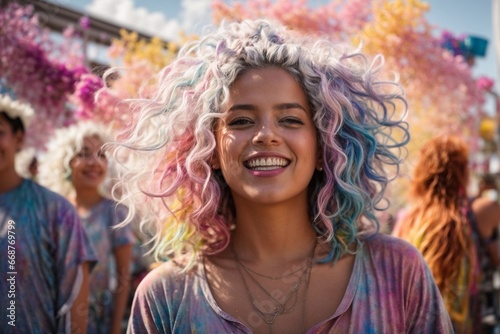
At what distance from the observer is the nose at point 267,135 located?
1.91 m

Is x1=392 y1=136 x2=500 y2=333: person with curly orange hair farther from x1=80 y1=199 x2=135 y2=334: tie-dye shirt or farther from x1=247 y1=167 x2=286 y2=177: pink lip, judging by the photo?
x1=80 y1=199 x2=135 y2=334: tie-dye shirt

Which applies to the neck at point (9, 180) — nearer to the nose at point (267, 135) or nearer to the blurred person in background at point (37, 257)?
the blurred person in background at point (37, 257)

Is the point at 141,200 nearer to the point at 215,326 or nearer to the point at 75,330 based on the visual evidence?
the point at 215,326

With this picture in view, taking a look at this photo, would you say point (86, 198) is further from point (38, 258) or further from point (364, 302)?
point (364, 302)

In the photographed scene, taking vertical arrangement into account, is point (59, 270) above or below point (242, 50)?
below

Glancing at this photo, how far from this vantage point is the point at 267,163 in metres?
1.92

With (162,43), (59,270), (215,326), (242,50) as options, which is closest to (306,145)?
(242,50)

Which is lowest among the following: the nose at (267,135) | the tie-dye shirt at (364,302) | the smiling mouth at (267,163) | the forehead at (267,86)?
the tie-dye shirt at (364,302)

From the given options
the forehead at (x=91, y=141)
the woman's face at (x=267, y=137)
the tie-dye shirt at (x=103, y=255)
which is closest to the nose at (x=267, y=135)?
the woman's face at (x=267, y=137)

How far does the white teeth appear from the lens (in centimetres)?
192

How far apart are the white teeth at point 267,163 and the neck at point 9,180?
1.42 m

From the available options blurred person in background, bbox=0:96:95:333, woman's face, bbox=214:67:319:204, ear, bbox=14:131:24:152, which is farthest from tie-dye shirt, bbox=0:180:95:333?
woman's face, bbox=214:67:319:204

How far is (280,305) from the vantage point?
1.96 m

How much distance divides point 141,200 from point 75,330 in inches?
33.5
